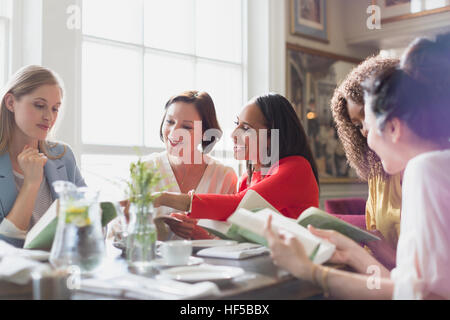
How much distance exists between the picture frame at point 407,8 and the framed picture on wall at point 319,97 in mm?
591

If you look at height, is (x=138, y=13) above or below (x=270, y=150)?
above

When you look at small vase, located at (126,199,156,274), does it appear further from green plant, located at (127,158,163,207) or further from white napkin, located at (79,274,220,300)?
white napkin, located at (79,274,220,300)

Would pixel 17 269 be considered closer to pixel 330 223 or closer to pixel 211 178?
pixel 330 223

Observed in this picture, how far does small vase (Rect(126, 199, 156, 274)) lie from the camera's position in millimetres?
1348

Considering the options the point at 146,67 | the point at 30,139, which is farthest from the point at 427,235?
the point at 146,67

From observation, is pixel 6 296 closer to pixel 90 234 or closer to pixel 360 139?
pixel 90 234

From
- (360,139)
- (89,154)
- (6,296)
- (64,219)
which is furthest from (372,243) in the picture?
(89,154)

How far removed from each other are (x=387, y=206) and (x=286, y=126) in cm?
61

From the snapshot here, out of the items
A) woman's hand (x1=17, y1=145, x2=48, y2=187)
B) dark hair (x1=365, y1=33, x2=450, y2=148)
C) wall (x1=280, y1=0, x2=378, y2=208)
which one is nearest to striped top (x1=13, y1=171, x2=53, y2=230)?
woman's hand (x1=17, y1=145, x2=48, y2=187)

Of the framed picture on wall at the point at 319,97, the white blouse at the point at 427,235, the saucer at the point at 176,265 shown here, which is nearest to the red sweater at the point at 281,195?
the saucer at the point at 176,265

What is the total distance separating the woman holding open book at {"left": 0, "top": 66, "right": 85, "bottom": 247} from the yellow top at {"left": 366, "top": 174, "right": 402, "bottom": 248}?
1383 mm

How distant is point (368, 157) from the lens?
220 cm

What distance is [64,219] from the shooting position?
1.21 meters
